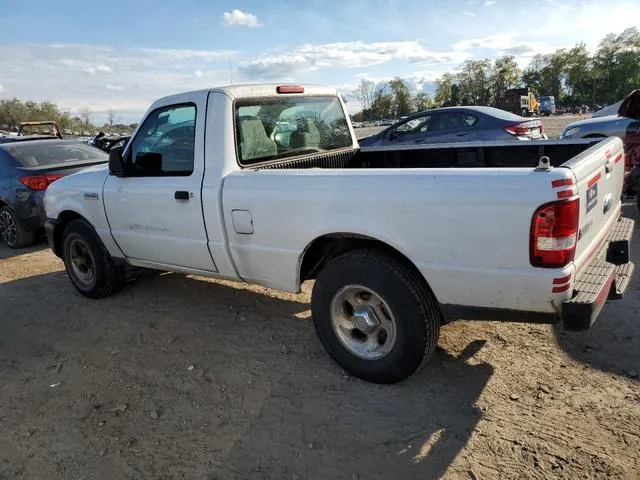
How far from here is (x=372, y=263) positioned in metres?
2.92

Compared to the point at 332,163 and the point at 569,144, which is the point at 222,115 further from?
the point at 569,144

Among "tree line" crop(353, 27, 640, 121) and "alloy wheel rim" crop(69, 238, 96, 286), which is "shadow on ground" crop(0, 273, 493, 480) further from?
"tree line" crop(353, 27, 640, 121)

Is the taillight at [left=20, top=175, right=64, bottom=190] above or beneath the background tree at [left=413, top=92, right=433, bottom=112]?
beneath

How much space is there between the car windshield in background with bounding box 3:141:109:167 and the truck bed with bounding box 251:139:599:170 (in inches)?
203

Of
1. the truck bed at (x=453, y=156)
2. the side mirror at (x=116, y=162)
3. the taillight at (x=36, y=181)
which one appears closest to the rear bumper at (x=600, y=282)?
the truck bed at (x=453, y=156)

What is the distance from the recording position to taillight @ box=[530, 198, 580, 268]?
2.33 metres

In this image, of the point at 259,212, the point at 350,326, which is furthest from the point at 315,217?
the point at 350,326

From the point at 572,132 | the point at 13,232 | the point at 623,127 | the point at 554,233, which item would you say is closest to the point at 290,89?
the point at 554,233

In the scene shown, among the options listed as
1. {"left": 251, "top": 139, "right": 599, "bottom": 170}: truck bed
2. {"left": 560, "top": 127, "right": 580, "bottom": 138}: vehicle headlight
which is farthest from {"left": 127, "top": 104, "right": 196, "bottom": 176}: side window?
{"left": 560, "top": 127, "right": 580, "bottom": 138}: vehicle headlight

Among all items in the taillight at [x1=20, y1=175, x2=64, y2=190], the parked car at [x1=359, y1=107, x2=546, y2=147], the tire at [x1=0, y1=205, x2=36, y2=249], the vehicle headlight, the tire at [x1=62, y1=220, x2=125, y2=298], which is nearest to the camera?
the tire at [x1=62, y1=220, x2=125, y2=298]

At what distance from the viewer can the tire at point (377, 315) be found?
2854mm

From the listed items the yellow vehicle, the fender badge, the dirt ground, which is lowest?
the dirt ground

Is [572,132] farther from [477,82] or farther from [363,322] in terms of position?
[477,82]

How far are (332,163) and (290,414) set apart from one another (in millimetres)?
2291
